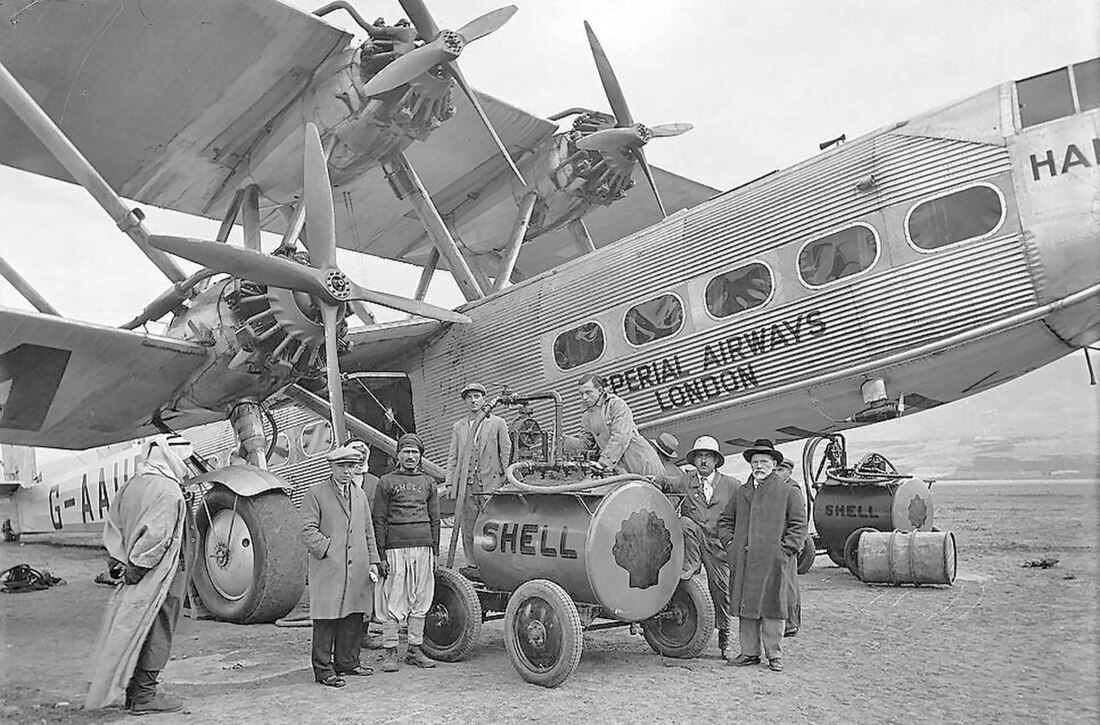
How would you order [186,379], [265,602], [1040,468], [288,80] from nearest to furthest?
[265,602], [186,379], [288,80], [1040,468]

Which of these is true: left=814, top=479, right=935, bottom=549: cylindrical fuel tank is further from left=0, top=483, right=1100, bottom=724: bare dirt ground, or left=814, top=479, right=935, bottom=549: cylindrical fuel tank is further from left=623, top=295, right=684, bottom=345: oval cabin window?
left=623, top=295, right=684, bottom=345: oval cabin window

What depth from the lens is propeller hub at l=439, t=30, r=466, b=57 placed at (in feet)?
34.4

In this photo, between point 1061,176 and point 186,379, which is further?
point 186,379

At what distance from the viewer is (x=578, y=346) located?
988cm

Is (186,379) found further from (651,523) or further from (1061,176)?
(1061,176)

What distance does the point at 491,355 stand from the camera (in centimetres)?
1090

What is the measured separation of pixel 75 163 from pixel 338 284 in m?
3.51

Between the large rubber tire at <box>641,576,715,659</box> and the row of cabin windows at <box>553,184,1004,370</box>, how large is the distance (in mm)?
3153

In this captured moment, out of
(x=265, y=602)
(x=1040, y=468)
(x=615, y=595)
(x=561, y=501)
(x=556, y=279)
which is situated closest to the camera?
(x=615, y=595)

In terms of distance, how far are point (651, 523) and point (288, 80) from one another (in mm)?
8732

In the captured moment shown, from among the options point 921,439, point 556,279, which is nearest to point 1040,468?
point 921,439

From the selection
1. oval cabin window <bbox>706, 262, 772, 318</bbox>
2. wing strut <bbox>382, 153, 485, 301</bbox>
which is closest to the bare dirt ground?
oval cabin window <bbox>706, 262, 772, 318</bbox>

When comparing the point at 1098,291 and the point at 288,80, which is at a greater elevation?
the point at 288,80

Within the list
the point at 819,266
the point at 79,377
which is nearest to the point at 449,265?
the point at 79,377
